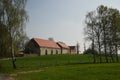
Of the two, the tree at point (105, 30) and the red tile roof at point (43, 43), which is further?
the red tile roof at point (43, 43)

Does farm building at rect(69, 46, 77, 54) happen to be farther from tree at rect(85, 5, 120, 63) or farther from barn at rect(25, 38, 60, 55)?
tree at rect(85, 5, 120, 63)

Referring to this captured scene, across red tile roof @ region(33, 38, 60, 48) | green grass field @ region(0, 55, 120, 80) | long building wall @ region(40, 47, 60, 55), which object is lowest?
green grass field @ region(0, 55, 120, 80)

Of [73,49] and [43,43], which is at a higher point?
[43,43]

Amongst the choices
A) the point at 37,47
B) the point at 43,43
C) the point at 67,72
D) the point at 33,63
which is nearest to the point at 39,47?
the point at 37,47

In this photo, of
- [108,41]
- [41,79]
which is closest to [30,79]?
[41,79]

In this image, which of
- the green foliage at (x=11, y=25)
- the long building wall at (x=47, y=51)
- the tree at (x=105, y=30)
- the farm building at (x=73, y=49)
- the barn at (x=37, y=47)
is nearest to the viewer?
the green foliage at (x=11, y=25)

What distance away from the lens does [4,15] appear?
150ft

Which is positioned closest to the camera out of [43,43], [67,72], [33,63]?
[67,72]

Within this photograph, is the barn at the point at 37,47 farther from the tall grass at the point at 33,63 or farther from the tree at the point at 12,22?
the tree at the point at 12,22

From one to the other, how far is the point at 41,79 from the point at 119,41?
42.7 m

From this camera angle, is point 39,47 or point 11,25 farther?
point 39,47

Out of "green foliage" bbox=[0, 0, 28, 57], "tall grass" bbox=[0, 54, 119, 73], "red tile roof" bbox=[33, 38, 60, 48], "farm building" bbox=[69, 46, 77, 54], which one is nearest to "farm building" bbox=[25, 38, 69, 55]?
"red tile roof" bbox=[33, 38, 60, 48]

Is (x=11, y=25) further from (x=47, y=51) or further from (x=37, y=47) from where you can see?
(x=47, y=51)

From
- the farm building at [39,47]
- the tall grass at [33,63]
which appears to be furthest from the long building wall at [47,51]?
the tall grass at [33,63]
